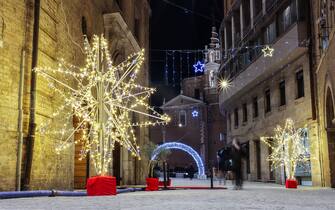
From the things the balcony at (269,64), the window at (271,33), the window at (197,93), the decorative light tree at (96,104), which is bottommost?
the decorative light tree at (96,104)

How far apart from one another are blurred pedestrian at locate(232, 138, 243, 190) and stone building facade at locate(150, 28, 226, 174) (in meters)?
41.5

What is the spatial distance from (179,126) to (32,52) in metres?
50.3

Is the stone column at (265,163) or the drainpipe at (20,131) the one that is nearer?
the drainpipe at (20,131)

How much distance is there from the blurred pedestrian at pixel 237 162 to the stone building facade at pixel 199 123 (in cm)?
4151

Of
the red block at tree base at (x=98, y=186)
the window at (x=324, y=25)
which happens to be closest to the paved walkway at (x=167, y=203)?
the red block at tree base at (x=98, y=186)

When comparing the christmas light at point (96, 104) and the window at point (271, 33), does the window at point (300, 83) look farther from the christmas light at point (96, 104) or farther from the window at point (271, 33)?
the christmas light at point (96, 104)

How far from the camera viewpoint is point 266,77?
27891 mm

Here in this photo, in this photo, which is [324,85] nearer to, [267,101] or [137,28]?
[267,101]

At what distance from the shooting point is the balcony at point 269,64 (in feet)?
73.0

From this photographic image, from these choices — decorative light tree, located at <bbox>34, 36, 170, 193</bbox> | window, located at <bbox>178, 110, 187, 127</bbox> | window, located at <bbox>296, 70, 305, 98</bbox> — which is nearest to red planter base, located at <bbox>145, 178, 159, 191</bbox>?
decorative light tree, located at <bbox>34, 36, 170, 193</bbox>

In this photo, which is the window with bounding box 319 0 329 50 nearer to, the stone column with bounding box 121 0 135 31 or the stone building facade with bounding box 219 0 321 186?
the stone building facade with bounding box 219 0 321 186

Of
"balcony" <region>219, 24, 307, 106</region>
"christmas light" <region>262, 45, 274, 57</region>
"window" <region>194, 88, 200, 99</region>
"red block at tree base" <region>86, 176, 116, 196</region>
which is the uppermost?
"window" <region>194, 88, 200, 99</region>

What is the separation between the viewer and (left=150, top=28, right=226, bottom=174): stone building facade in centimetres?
5947

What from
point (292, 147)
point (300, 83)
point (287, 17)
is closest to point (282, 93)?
point (300, 83)
